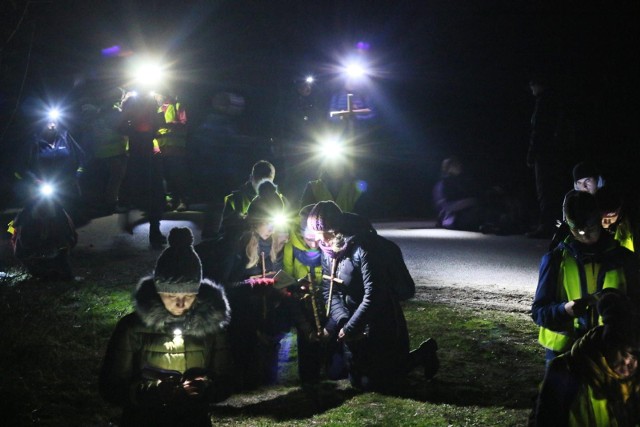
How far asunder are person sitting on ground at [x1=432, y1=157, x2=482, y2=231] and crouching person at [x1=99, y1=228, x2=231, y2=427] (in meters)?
12.7

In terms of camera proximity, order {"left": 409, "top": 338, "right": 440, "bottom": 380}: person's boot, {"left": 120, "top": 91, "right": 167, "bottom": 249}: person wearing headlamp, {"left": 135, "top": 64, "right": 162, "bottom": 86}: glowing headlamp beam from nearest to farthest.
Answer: {"left": 409, "top": 338, "right": 440, "bottom": 380}: person's boot, {"left": 120, "top": 91, "right": 167, "bottom": 249}: person wearing headlamp, {"left": 135, "top": 64, "right": 162, "bottom": 86}: glowing headlamp beam

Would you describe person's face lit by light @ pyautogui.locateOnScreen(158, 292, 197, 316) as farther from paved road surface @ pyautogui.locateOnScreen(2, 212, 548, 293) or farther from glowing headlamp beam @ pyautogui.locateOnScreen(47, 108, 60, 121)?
glowing headlamp beam @ pyautogui.locateOnScreen(47, 108, 60, 121)

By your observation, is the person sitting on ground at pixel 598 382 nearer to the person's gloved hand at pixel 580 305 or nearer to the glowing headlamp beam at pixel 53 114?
the person's gloved hand at pixel 580 305

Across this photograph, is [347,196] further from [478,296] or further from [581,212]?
[581,212]

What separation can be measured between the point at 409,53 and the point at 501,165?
183 inches

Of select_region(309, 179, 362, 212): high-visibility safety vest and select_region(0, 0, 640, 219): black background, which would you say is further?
select_region(0, 0, 640, 219): black background

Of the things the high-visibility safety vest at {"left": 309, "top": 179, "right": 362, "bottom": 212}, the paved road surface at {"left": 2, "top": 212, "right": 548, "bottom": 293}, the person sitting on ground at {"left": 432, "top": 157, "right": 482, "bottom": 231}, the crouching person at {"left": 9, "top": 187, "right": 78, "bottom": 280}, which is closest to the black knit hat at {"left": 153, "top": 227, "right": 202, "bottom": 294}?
the high-visibility safety vest at {"left": 309, "top": 179, "right": 362, "bottom": 212}

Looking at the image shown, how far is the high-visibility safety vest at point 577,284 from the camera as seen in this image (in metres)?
4.33

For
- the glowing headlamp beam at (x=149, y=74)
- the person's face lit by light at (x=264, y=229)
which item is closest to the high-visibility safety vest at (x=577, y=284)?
the person's face lit by light at (x=264, y=229)

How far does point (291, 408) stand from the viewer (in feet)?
20.0

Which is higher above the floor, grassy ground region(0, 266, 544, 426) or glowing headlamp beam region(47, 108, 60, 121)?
glowing headlamp beam region(47, 108, 60, 121)

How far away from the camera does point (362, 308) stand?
6.10m

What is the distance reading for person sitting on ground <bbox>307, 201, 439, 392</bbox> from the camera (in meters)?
6.12

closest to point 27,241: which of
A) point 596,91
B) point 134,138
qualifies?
point 134,138
